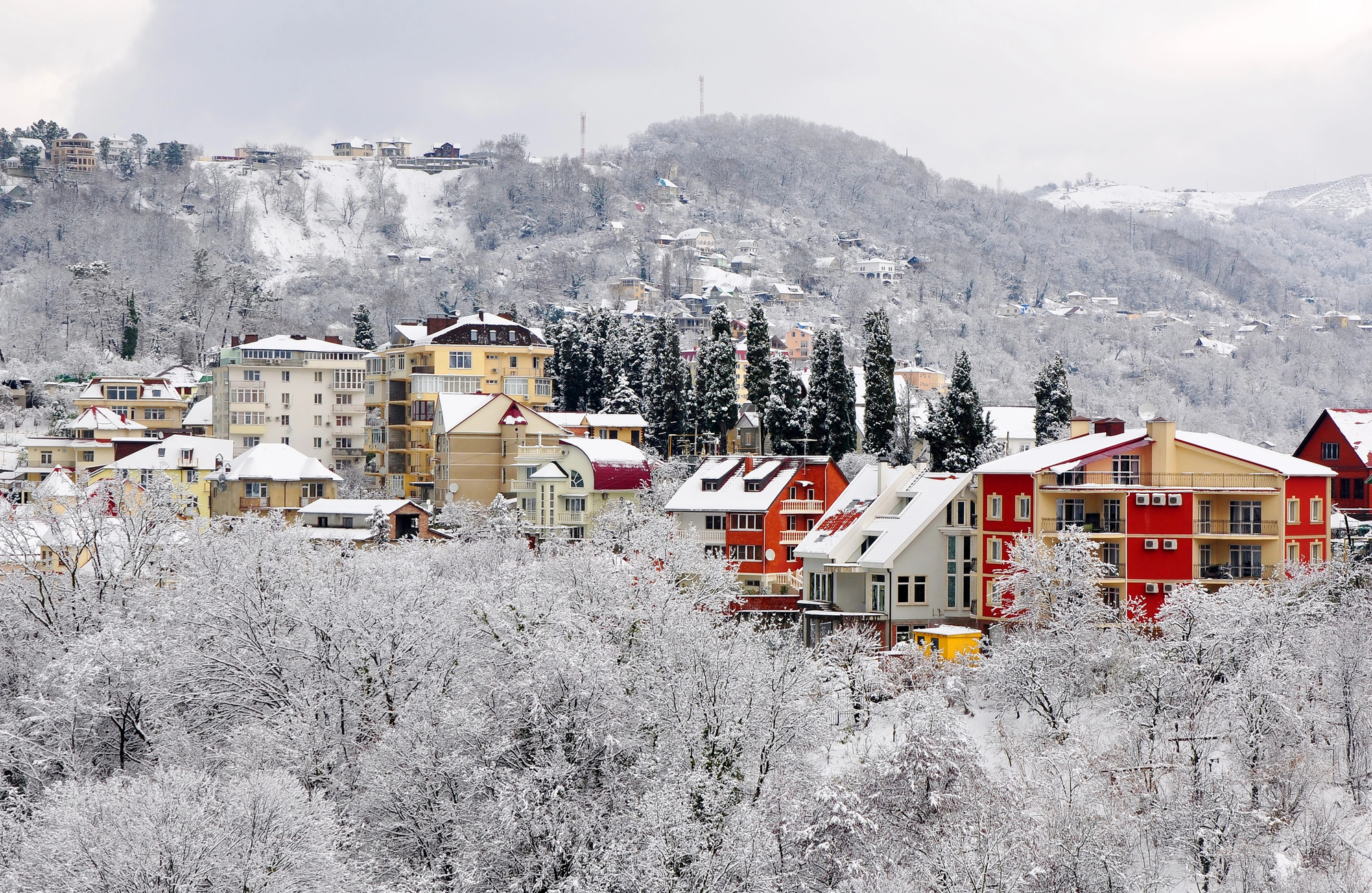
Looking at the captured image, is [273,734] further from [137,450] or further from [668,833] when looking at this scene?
[137,450]

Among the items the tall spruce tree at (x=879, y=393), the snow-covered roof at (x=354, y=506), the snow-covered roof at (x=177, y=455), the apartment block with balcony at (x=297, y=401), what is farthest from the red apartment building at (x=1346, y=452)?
the apartment block with balcony at (x=297, y=401)

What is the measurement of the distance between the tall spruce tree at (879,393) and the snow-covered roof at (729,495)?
6436mm

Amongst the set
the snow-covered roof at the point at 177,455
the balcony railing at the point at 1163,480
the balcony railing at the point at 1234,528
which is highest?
the snow-covered roof at the point at 177,455

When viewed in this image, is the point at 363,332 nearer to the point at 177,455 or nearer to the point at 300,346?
the point at 300,346

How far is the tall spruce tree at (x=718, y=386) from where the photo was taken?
8381 centimetres

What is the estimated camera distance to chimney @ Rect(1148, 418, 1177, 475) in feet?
171

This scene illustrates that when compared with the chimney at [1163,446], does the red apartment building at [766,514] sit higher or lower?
lower

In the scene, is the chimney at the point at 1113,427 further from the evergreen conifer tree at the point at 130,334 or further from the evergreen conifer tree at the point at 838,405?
the evergreen conifer tree at the point at 130,334

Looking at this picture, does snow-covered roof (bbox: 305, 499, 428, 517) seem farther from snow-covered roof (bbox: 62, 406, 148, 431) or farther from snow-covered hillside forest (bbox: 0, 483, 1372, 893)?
snow-covered hillside forest (bbox: 0, 483, 1372, 893)

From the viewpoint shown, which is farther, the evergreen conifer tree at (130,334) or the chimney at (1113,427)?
the evergreen conifer tree at (130,334)

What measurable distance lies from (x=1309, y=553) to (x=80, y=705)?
36430mm

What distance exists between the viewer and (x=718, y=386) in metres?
83.7

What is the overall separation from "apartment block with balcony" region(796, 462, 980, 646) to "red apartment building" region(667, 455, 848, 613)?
28.4ft

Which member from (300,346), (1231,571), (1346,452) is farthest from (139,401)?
(1231,571)
